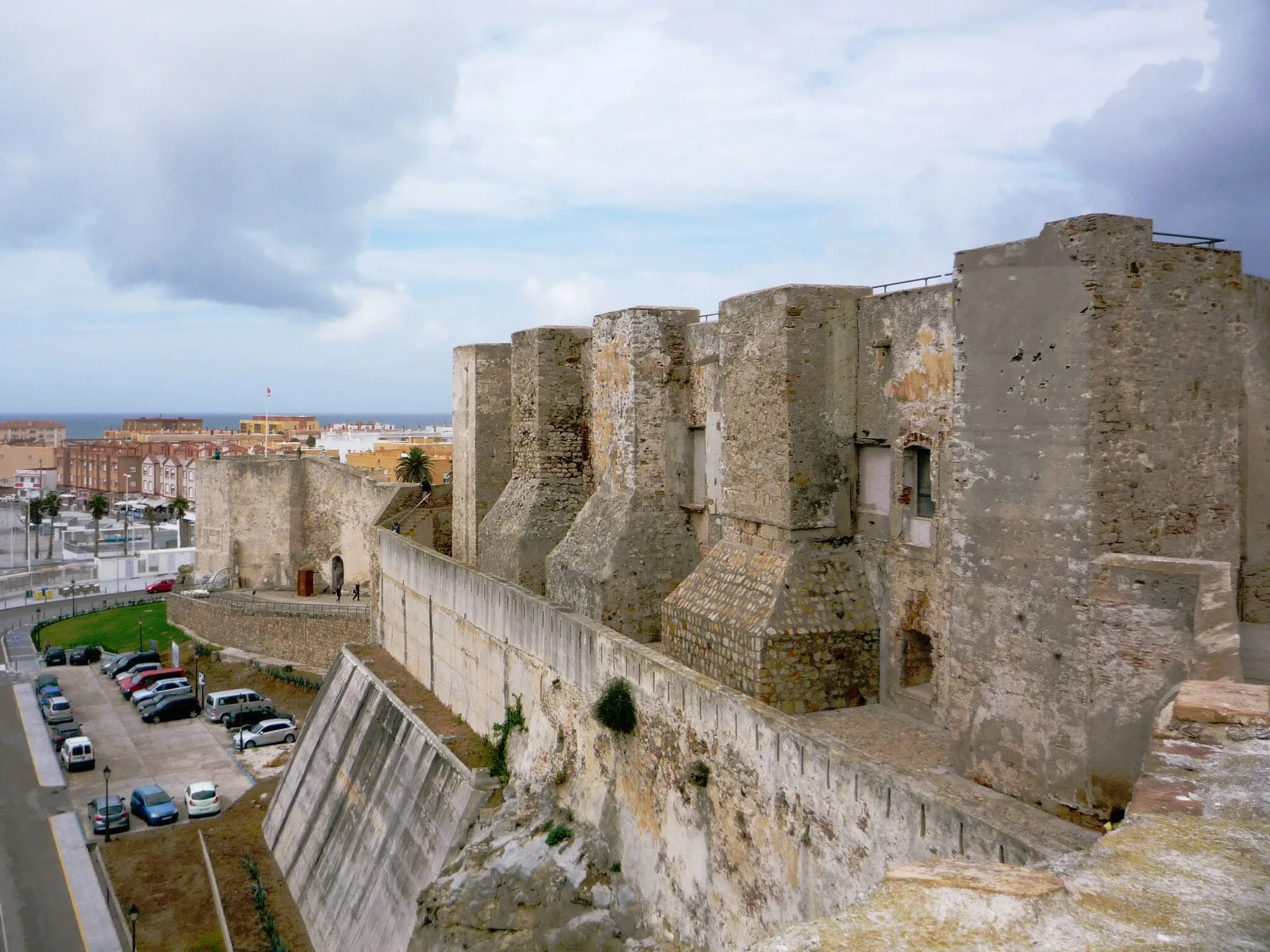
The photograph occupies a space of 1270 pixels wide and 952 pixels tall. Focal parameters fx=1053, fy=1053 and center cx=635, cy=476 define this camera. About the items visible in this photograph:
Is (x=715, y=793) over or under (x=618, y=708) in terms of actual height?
under

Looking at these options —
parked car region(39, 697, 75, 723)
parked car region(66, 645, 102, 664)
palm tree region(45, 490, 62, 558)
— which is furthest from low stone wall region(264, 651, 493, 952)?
palm tree region(45, 490, 62, 558)

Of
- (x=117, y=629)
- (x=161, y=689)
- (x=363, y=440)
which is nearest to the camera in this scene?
(x=161, y=689)

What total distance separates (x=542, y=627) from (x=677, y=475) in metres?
3.23

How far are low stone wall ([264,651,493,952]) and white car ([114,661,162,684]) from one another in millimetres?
13547

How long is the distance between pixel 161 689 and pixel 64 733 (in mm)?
3350

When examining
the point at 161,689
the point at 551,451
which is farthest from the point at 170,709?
the point at 551,451

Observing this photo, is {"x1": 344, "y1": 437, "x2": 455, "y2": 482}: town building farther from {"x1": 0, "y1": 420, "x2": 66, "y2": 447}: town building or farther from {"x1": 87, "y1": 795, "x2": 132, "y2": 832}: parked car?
{"x1": 0, "y1": 420, "x2": 66, "y2": 447}: town building

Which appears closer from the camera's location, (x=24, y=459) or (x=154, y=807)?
(x=154, y=807)

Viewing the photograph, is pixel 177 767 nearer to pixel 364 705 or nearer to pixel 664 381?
pixel 364 705

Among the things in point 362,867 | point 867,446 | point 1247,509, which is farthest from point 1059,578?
point 362,867

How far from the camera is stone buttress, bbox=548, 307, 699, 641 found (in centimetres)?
1575

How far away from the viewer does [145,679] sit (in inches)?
1294

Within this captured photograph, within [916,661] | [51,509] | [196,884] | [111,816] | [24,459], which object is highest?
[24,459]

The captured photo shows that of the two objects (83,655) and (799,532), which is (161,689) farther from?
(799,532)
